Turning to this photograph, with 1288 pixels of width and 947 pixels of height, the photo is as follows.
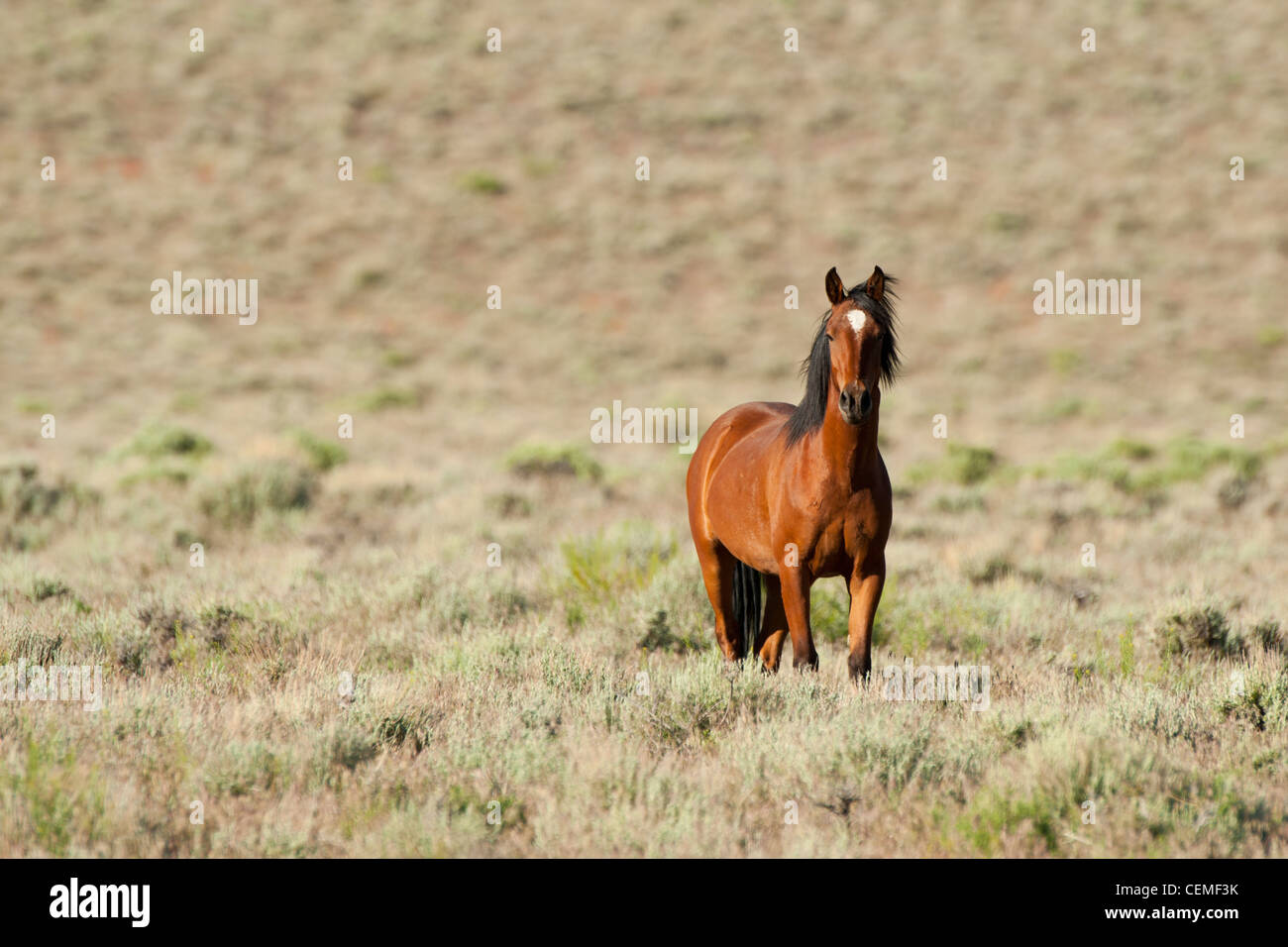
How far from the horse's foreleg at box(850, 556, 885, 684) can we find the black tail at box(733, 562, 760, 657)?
121cm

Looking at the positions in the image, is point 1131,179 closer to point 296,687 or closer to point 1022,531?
point 1022,531

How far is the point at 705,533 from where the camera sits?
6809mm

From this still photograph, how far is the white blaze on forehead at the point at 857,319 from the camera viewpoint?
4.89 metres

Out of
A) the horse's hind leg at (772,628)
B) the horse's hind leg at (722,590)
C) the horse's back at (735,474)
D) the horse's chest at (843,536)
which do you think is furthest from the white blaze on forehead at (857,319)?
the horse's hind leg at (722,590)

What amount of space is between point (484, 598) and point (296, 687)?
233cm

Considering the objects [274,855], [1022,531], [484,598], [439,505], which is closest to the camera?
[274,855]

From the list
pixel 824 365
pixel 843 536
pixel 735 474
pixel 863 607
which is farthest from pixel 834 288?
pixel 863 607

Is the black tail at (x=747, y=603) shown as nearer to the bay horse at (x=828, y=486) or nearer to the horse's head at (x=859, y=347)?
the bay horse at (x=828, y=486)

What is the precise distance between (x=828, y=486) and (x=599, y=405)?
19.0 meters

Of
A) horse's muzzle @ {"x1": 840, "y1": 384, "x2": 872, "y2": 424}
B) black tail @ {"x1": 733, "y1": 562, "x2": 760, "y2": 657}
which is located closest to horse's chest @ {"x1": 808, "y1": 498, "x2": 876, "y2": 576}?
horse's muzzle @ {"x1": 840, "y1": 384, "x2": 872, "y2": 424}

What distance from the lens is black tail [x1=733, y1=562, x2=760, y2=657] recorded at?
661 centimetres

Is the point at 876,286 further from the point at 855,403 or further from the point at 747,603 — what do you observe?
the point at 747,603
